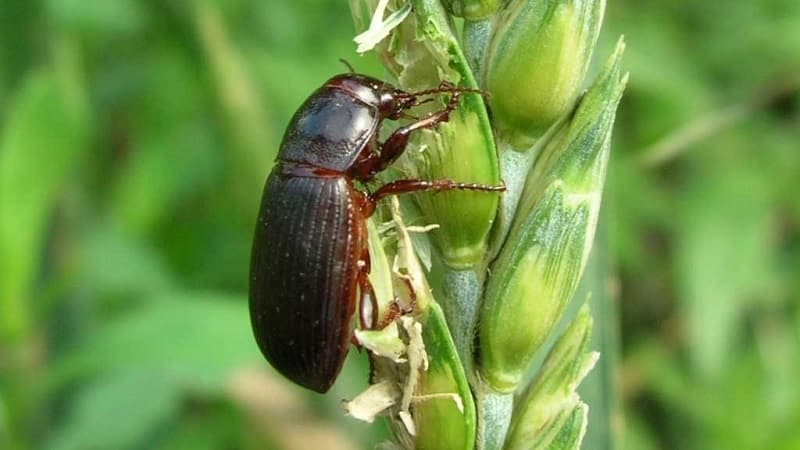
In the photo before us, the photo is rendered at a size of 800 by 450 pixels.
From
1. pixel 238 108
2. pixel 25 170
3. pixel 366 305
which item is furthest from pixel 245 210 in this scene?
pixel 366 305

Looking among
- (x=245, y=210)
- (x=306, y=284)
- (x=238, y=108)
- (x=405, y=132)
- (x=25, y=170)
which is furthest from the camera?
(x=245, y=210)

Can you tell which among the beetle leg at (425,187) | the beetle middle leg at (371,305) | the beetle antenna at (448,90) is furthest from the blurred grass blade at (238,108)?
the beetle antenna at (448,90)

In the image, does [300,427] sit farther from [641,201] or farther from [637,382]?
[641,201]

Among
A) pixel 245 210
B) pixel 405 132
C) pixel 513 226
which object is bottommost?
pixel 245 210

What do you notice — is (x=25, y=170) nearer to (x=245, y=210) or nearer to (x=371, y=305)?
(x=245, y=210)

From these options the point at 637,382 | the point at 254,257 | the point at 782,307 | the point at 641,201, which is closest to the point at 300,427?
the point at 637,382

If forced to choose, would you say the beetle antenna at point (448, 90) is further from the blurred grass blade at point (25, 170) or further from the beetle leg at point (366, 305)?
the blurred grass blade at point (25, 170)
